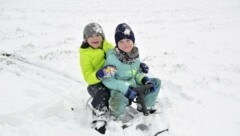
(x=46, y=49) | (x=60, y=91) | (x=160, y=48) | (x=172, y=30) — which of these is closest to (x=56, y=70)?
(x=60, y=91)

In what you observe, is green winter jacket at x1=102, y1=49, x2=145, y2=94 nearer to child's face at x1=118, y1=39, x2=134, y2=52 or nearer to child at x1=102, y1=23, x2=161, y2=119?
child at x1=102, y1=23, x2=161, y2=119

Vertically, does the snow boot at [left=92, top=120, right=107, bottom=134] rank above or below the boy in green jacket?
below

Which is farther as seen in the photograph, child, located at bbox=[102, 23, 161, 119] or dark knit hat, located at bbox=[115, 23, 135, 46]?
dark knit hat, located at bbox=[115, 23, 135, 46]

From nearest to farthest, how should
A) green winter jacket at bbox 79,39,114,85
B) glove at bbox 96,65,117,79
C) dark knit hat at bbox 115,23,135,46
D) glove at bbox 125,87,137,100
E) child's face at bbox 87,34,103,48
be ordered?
glove at bbox 96,65,117,79, glove at bbox 125,87,137,100, dark knit hat at bbox 115,23,135,46, green winter jacket at bbox 79,39,114,85, child's face at bbox 87,34,103,48

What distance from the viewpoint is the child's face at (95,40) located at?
625 cm

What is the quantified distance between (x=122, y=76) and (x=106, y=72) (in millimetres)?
551

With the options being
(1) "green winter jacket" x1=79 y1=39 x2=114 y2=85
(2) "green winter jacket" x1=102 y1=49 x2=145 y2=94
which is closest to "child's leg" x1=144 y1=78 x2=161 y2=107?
(2) "green winter jacket" x1=102 y1=49 x2=145 y2=94

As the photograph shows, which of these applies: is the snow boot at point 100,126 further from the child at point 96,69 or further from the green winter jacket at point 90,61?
the green winter jacket at point 90,61

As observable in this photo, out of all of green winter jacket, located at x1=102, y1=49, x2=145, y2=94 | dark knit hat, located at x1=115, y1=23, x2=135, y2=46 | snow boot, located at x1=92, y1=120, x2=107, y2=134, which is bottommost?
snow boot, located at x1=92, y1=120, x2=107, y2=134

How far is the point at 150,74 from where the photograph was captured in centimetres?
833

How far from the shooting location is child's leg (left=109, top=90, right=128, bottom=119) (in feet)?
19.0

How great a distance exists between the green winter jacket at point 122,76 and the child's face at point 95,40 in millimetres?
267

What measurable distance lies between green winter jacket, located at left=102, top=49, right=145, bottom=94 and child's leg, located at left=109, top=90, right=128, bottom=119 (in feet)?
0.33

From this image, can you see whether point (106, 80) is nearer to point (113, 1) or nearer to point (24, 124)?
point (24, 124)
